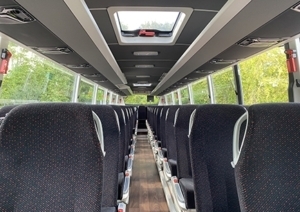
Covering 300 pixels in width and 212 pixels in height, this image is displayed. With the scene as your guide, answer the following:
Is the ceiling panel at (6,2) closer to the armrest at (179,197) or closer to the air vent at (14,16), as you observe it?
the air vent at (14,16)

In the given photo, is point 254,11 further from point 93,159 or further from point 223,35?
point 93,159

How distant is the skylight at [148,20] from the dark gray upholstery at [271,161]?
2.47 m

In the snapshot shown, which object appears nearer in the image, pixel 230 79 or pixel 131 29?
pixel 131 29

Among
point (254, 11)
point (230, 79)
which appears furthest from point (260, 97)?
point (254, 11)

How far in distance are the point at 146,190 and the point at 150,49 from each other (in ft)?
8.61

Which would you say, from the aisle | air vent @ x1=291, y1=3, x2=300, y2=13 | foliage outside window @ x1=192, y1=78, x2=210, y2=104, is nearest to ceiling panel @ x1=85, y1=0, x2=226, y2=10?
air vent @ x1=291, y1=3, x2=300, y2=13

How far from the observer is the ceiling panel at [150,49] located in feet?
13.0

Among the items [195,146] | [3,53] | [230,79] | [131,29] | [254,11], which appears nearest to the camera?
[195,146]

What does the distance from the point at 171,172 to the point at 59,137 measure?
201 cm

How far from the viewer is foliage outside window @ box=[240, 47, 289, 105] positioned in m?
2.99

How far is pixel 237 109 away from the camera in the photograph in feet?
4.76

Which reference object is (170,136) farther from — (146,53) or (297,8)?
(146,53)

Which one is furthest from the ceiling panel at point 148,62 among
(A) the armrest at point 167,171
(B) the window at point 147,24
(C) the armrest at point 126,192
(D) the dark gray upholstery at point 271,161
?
(D) the dark gray upholstery at point 271,161

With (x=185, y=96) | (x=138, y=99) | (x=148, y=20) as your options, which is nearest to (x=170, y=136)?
(x=148, y=20)
